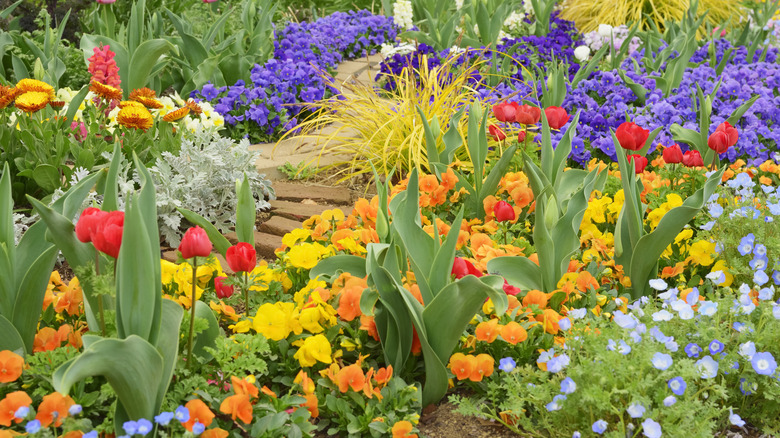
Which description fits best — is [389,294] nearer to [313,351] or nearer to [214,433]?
[313,351]

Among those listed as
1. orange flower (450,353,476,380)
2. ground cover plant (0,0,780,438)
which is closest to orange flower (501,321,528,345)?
ground cover plant (0,0,780,438)

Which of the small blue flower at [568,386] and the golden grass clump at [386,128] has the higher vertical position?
the small blue flower at [568,386]

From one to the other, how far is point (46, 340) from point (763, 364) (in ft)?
5.73

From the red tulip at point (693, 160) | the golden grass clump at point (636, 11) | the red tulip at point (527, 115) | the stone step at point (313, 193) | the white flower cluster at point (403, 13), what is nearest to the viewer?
the red tulip at point (527, 115)

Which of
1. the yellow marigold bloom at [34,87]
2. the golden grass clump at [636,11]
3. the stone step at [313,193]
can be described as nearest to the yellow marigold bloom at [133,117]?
the yellow marigold bloom at [34,87]

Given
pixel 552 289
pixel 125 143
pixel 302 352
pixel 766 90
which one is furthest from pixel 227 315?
pixel 766 90

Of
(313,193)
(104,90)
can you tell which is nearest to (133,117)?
(104,90)

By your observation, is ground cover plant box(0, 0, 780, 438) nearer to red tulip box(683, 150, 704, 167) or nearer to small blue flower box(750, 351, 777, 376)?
small blue flower box(750, 351, 777, 376)

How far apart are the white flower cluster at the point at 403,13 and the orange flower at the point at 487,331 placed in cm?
455

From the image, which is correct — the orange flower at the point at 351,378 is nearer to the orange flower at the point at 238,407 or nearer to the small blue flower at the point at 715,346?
the orange flower at the point at 238,407

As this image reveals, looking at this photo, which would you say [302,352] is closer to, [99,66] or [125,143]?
[125,143]

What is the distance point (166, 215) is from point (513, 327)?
1611mm

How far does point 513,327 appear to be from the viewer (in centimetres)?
193

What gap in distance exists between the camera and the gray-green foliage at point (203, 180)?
297 cm
